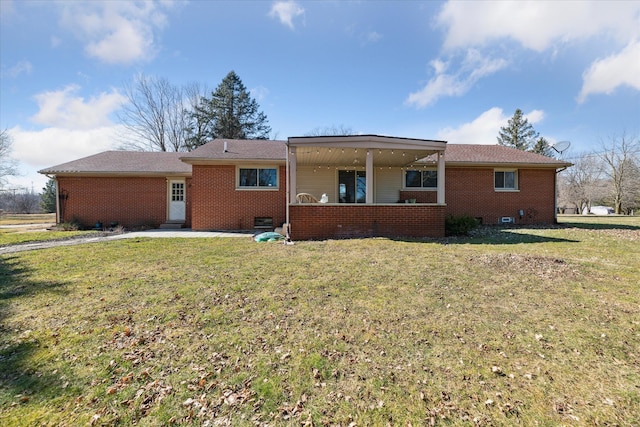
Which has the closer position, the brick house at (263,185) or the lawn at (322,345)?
the lawn at (322,345)

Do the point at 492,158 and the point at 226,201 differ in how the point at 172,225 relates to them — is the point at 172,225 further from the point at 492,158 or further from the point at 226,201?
the point at 492,158

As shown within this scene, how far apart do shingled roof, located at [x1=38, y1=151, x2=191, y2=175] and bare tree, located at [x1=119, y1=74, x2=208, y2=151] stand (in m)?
13.9

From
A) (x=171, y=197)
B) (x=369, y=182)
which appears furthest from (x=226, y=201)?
(x=369, y=182)

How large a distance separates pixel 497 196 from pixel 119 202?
18738 millimetres

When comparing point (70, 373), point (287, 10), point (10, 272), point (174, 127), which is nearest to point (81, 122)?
point (174, 127)

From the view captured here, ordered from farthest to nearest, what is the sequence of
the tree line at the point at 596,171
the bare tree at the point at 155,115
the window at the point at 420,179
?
the tree line at the point at 596,171, the bare tree at the point at 155,115, the window at the point at 420,179

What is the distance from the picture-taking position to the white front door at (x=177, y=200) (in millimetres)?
13961

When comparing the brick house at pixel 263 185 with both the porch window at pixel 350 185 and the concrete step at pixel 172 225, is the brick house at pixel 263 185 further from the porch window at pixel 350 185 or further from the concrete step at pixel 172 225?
the concrete step at pixel 172 225

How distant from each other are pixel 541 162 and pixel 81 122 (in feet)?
108

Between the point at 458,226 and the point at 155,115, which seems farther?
the point at 155,115

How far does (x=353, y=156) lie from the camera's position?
11109 mm

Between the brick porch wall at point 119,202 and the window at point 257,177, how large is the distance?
11.6ft

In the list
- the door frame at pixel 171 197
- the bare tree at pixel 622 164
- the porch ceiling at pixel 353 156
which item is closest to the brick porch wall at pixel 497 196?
the porch ceiling at pixel 353 156

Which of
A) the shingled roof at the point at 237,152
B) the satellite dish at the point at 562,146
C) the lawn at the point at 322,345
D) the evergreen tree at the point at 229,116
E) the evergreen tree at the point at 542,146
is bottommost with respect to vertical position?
the lawn at the point at 322,345
